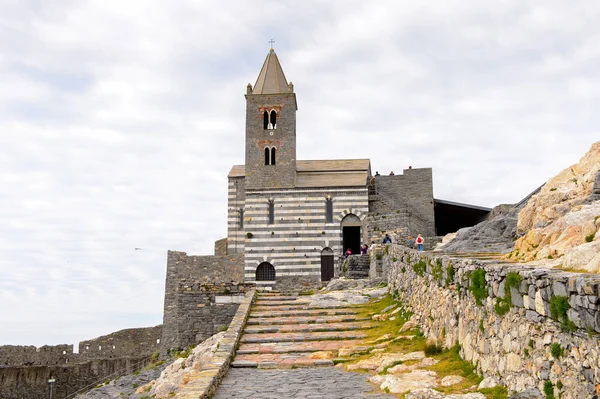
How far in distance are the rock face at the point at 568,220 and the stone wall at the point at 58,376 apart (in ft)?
74.9

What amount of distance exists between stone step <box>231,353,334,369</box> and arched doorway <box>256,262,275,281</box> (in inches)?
940

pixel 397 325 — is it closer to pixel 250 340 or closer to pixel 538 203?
pixel 250 340

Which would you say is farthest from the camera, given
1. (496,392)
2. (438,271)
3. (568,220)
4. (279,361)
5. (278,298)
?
(278,298)

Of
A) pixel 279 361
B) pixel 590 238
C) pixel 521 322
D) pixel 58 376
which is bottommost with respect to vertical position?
pixel 58 376

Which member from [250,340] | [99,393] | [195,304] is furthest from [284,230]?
[250,340]

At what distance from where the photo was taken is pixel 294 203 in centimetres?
3706

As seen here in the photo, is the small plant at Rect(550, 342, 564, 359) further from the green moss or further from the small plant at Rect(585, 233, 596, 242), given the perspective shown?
the small plant at Rect(585, 233, 596, 242)

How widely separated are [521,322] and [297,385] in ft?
13.1

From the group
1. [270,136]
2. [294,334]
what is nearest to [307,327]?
[294,334]

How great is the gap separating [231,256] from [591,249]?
30.4m

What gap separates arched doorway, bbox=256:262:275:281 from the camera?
1432 inches

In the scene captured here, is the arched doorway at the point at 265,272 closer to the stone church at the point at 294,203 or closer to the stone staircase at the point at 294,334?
the stone church at the point at 294,203

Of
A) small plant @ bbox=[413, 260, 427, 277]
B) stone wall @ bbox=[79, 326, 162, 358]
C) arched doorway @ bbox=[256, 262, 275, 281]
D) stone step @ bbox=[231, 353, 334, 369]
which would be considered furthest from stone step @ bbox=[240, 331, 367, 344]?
stone wall @ bbox=[79, 326, 162, 358]

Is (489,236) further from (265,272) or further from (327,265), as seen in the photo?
(265,272)
